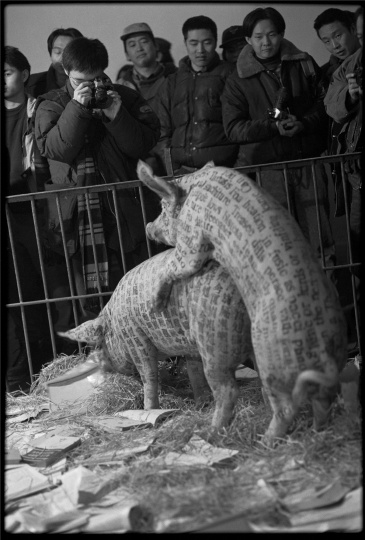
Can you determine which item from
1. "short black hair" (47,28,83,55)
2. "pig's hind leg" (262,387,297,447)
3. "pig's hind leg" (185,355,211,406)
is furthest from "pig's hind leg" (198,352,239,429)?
"short black hair" (47,28,83,55)

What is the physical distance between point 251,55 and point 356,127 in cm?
55

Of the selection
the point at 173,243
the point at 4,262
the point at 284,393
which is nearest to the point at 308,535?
the point at 284,393

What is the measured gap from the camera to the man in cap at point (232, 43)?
10.6 ft

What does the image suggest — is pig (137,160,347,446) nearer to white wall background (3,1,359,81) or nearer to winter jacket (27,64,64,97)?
white wall background (3,1,359,81)

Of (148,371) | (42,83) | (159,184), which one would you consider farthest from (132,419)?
(42,83)

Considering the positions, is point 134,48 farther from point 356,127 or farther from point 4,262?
point 4,262

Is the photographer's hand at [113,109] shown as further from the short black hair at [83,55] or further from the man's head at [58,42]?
the man's head at [58,42]

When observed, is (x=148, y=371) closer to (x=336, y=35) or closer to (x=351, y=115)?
(x=351, y=115)

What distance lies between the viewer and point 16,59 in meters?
3.35

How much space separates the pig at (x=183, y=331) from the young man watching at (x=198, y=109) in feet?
2.58

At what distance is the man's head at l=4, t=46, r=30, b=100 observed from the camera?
11.0 feet

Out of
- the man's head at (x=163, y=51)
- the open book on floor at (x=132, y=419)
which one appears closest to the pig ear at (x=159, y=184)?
the open book on floor at (x=132, y=419)

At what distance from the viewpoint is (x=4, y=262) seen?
2473mm

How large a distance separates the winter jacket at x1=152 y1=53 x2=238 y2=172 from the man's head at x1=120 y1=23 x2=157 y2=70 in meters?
0.14
